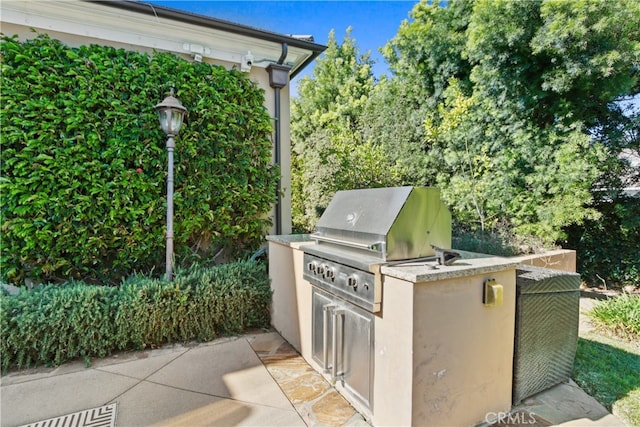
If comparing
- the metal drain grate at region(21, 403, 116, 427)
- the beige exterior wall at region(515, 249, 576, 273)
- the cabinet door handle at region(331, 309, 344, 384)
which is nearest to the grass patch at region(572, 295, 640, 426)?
the beige exterior wall at region(515, 249, 576, 273)

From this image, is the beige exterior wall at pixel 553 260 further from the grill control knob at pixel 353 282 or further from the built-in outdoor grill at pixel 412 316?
the grill control knob at pixel 353 282

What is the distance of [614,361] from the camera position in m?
3.08

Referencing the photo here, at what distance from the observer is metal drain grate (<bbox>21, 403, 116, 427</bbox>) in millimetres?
2148

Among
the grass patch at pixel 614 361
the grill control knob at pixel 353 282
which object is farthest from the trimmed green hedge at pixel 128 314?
the grass patch at pixel 614 361

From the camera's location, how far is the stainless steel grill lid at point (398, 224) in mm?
2074

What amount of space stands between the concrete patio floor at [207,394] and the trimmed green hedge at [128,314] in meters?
0.19

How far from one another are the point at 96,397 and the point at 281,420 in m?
1.60

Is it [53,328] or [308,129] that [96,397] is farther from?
[308,129]

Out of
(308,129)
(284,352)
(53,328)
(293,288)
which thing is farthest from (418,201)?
(308,129)

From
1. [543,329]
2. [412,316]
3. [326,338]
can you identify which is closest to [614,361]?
[543,329]

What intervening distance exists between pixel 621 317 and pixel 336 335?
3.85m

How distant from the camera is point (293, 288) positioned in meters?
3.25

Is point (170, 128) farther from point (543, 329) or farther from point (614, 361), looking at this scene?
point (614, 361)
